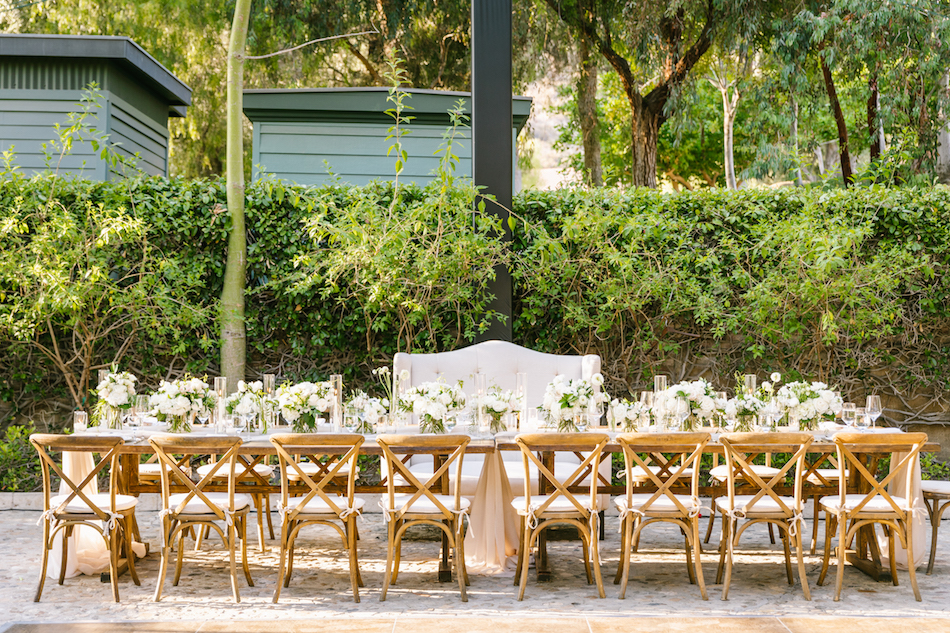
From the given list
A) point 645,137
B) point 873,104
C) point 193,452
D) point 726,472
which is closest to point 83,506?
point 193,452

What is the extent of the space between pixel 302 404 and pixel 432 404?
69 cm

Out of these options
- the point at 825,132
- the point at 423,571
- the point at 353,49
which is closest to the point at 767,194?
the point at 423,571

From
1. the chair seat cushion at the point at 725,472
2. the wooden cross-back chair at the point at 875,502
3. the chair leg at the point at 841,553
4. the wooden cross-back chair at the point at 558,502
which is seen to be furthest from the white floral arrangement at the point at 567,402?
the chair leg at the point at 841,553

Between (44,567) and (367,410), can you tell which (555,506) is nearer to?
(367,410)

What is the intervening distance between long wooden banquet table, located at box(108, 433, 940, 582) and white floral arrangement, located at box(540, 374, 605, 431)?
0.70 ft

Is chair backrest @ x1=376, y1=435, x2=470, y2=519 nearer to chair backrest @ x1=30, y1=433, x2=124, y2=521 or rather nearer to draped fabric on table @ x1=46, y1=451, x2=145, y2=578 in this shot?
chair backrest @ x1=30, y1=433, x2=124, y2=521

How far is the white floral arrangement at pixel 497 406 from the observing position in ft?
14.3

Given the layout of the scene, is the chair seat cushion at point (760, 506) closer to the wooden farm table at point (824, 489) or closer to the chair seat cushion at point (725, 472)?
the wooden farm table at point (824, 489)

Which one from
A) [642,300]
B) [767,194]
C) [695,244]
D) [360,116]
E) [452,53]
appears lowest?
[642,300]

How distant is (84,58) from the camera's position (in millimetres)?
8148

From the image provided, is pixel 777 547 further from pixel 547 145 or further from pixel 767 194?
pixel 547 145

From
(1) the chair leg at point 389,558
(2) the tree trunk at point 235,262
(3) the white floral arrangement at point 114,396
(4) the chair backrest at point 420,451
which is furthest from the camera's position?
(2) the tree trunk at point 235,262

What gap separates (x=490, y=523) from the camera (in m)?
4.45

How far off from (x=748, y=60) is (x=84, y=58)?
7.30m
